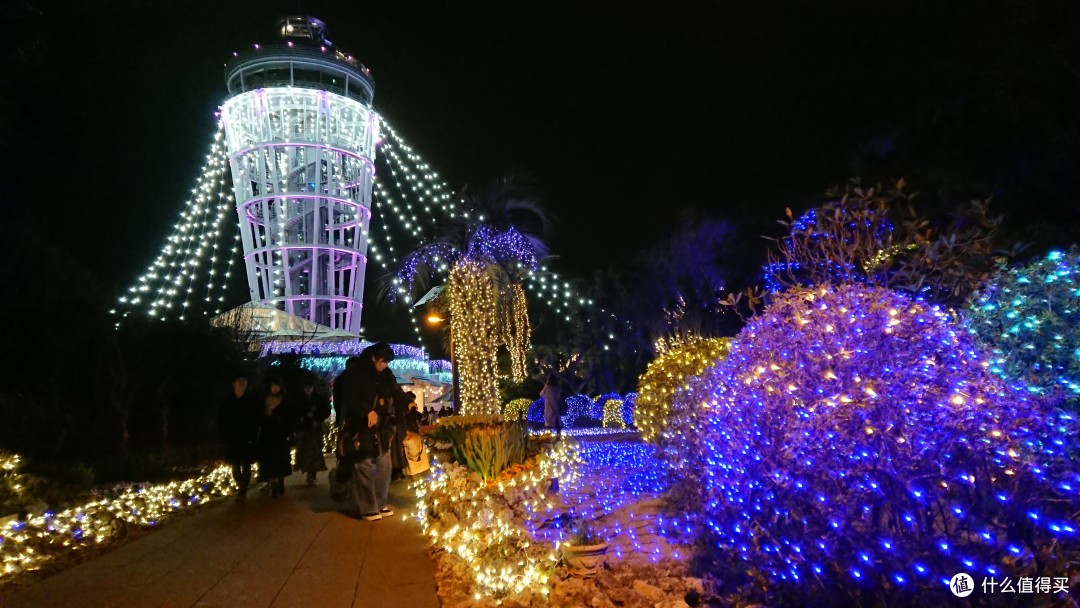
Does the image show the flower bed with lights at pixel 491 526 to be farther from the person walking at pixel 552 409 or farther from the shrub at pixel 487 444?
the person walking at pixel 552 409

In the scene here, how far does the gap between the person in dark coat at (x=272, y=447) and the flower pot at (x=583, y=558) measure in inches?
212

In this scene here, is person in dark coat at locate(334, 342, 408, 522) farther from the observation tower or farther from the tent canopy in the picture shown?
the observation tower

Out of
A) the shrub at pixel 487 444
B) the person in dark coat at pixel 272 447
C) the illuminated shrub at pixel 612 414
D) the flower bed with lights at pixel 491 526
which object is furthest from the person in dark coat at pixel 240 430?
the illuminated shrub at pixel 612 414

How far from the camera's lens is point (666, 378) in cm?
927

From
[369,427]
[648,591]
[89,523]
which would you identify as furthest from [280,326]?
[648,591]

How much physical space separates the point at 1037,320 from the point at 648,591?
3.67 metres

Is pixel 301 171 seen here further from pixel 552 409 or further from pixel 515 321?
pixel 552 409

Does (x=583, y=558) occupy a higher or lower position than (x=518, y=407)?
lower

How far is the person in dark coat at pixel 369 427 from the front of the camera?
20.5 feet

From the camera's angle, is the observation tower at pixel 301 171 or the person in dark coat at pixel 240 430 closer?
the person in dark coat at pixel 240 430

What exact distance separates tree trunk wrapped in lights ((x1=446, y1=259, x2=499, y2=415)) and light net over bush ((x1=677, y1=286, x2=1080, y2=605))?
35.2 feet

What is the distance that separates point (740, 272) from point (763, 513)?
25.3 metres

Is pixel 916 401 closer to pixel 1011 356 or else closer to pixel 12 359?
pixel 1011 356

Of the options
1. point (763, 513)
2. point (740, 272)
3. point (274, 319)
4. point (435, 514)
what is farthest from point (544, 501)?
point (740, 272)
